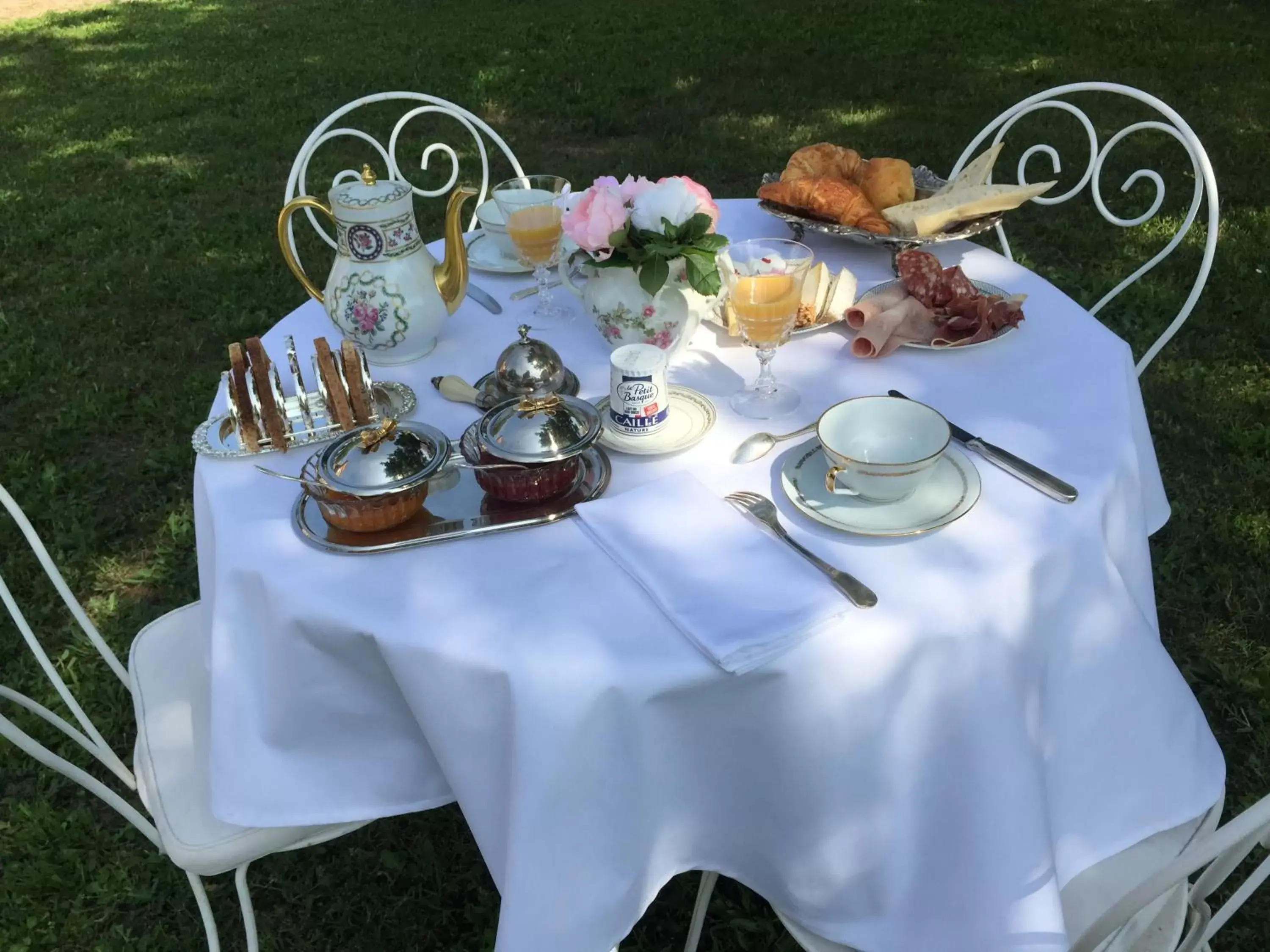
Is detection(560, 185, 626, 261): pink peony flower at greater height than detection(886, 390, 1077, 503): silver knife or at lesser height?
greater

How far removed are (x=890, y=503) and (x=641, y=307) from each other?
21.0 inches

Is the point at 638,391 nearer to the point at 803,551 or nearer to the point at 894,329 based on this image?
the point at 803,551

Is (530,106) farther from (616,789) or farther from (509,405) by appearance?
(616,789)

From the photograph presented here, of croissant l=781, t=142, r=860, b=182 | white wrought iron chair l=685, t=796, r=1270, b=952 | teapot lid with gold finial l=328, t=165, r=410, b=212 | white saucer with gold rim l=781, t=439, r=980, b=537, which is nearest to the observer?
white wrought iron chair l=685, t=796, r=1270, b=952

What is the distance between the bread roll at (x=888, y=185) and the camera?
2078mm

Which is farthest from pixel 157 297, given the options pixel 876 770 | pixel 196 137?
pixel 876 770

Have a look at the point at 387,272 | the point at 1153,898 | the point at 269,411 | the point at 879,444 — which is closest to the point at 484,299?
the point at 387,272

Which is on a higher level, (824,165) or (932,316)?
(824,165)

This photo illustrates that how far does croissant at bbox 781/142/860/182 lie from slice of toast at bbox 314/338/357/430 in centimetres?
110

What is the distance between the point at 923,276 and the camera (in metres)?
1.73

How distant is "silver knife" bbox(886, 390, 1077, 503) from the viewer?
4.29 feet

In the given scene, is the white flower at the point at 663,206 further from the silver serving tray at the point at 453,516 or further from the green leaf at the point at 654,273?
the silver serving tray at the point at 453,516

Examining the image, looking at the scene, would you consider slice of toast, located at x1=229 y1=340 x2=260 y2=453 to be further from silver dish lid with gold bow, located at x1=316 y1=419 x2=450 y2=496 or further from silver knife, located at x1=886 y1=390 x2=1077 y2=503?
silver knife, located at x1=886 y1=390 x2=1077 y2=503

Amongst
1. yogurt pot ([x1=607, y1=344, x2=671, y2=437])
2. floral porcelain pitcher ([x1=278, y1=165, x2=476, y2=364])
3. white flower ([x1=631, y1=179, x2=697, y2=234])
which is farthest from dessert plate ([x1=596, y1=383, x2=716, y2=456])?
floral porcelain pitcher ([x1=278, y1=165, x2=476, y2=364])
